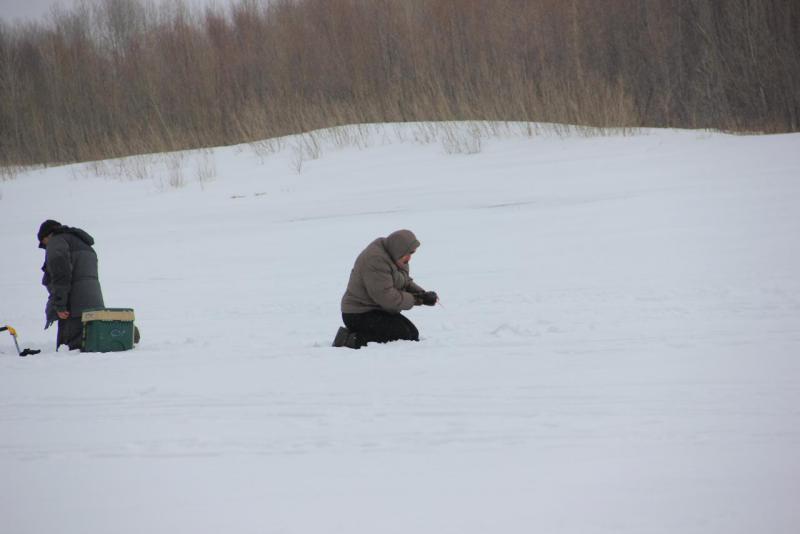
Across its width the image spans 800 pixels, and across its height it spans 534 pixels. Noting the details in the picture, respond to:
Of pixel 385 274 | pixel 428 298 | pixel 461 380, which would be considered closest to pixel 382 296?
pixel 385 274

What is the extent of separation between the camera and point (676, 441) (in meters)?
4.19

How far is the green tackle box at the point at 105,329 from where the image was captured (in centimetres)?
718

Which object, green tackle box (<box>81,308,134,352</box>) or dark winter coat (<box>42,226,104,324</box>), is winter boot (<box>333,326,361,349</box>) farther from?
dark winter coat (<box>42,226,104,324</box>)

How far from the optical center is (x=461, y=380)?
5566 millimetres

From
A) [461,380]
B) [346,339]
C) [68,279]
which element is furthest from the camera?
[68,279]

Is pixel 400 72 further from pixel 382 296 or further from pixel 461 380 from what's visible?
pixel 461 380

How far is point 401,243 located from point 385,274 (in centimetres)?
31

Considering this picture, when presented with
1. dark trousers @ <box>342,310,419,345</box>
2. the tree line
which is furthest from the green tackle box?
the tree line

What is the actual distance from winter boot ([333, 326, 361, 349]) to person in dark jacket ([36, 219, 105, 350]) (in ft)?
8.16

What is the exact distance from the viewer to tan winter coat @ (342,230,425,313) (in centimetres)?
662

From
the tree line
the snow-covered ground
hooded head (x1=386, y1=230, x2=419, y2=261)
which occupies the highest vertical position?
the tree line

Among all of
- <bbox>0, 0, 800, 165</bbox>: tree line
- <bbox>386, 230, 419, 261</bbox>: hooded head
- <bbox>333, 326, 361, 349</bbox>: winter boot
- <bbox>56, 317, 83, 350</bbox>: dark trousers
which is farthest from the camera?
<bbox>0, 0, 800, 165</bbox>: tree line

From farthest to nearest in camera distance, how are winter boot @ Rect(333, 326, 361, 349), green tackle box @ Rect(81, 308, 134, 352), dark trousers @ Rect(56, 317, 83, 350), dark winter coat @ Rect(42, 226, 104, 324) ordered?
dark trousers @ Rect(56, 317, 83, 350) < dark winter coat @ Rect(42, 226, 104, 324) < green tackle box @ Rect(81, 308, 134, 352) < winter boot @ Rect(333, 326, 361, 349)

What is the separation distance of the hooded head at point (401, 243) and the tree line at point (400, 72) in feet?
39.7
